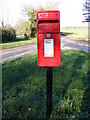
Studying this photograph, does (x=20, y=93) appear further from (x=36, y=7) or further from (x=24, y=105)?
(x=36, y=7)

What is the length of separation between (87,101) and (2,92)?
1839 millimetres

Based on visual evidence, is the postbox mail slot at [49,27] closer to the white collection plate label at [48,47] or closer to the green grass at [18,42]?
the white collection plate label at [48,47]

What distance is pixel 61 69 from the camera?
6.52 metres

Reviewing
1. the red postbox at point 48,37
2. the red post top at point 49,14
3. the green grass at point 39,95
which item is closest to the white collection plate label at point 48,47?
the red postbox at point 48,37

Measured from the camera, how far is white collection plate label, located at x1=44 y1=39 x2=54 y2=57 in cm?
278

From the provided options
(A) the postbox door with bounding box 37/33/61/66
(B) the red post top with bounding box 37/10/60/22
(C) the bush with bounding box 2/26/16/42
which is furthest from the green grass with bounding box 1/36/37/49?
(B) the red post top with bounding box 37/10/60/22

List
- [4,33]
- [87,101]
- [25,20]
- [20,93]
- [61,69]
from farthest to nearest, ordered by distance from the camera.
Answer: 1. [25,20]
2. [4,33]
3. [61,69]
4. [20,93]
5. [87,101]

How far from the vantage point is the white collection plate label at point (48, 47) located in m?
2.78

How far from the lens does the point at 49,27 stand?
272cm

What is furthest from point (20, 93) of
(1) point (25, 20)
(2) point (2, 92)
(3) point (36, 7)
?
(1) point (25, 20)

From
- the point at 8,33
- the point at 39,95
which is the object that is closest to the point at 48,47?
the point at 39,95

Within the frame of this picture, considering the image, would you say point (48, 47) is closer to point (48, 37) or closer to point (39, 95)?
point (48, 37)

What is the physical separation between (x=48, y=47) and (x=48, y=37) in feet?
0.50

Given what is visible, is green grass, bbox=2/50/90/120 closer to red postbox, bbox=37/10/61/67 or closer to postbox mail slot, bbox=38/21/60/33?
red postbox, bbox=37/10/61/67
